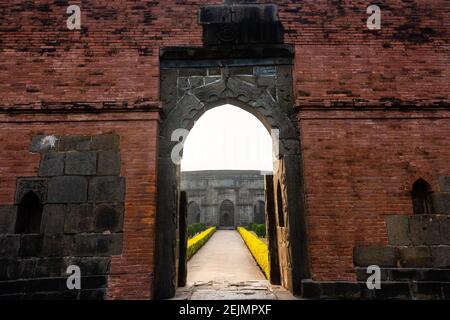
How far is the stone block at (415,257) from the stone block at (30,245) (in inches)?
206

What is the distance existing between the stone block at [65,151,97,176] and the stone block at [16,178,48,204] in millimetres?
398

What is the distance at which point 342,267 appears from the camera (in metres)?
4.51

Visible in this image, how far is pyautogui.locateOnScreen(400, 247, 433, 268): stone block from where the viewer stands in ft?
14.9

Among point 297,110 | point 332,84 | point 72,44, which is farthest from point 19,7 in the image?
point 332,84

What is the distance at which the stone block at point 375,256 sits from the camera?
14.9 feet

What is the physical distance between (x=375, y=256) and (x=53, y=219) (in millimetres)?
4731

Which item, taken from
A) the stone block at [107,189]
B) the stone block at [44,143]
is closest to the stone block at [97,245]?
the stone block at [107,189]

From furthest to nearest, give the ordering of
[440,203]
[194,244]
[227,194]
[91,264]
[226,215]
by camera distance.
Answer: [226,215] < [227,194] < [194,244] < [440,203] < [91,264]

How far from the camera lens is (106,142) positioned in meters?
4.92

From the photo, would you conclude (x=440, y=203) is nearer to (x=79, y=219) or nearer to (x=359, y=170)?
(x=359, y=170)

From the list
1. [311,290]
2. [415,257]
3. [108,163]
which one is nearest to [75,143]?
[108,163]

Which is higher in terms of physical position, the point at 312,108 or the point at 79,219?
the point at 312,108

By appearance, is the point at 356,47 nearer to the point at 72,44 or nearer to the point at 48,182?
the point at 72,44

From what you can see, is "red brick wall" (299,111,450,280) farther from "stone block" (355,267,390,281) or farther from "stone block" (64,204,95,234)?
"stone block" (64,204,95,234)
